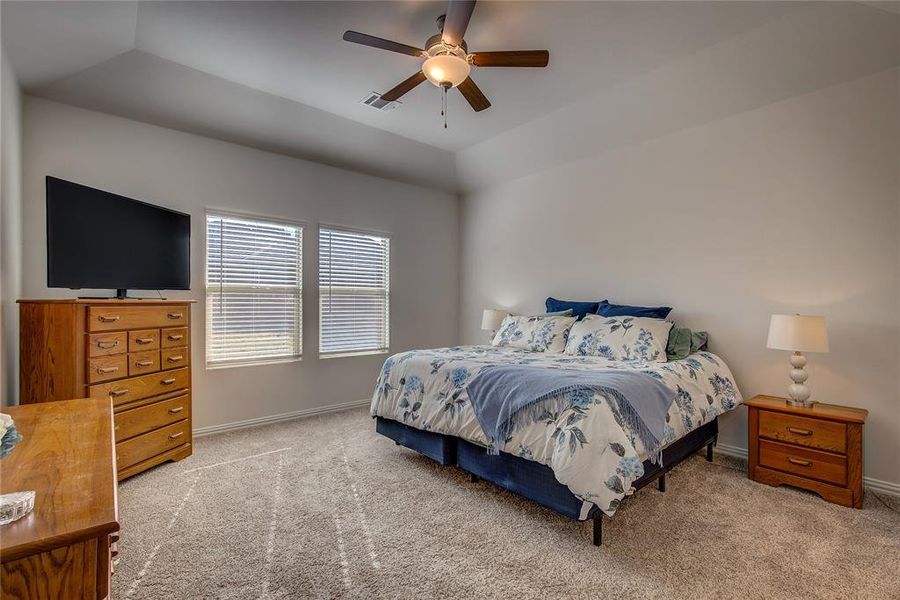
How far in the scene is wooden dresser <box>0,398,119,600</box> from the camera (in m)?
0.75

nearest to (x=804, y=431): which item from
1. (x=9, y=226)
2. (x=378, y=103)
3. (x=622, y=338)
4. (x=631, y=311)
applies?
(x=622, y=338)

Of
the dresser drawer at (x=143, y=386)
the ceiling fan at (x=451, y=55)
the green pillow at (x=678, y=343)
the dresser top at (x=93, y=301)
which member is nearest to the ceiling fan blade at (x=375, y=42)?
the ceiling fan at (x=451, y=55)

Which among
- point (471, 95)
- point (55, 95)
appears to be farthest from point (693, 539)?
point (55, 95)

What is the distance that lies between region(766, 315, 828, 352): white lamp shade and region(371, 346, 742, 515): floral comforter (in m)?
0.50

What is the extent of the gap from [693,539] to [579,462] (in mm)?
777

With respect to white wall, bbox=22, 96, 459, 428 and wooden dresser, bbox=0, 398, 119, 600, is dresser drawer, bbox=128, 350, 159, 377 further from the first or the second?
wooden dresser, bbox=0, 398, 119, 600

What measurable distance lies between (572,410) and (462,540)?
0.84 m

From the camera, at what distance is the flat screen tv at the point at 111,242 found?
2.38 m

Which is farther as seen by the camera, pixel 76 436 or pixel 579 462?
pixel 579 462

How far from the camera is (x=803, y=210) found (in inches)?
116

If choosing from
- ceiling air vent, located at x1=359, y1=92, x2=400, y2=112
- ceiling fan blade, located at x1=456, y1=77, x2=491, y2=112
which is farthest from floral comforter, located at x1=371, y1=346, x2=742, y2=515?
ceiling air vent, located at x1=359, y1=92, x2=400, y2=112

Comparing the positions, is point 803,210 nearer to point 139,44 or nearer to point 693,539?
point 693,539

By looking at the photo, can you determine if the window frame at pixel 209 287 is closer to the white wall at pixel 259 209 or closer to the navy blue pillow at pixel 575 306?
the white wall at pixel 259 209

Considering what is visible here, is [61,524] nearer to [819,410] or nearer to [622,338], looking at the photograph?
[622,338]
